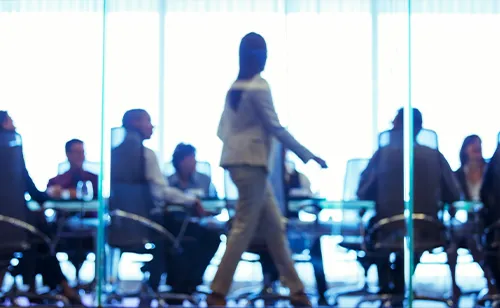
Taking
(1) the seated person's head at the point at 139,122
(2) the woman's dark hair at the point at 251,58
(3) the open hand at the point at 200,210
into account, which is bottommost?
(3) the open hand at the point at 200,210

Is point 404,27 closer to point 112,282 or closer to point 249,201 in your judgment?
point 249,201

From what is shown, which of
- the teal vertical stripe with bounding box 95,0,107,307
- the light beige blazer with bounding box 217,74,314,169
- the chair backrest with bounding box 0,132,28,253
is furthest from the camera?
the chair backrest with bounding box 0,132,28,253

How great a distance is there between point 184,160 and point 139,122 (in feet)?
1.05

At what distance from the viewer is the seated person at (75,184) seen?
16.9 feet

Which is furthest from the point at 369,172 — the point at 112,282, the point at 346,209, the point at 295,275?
the point at 112,282

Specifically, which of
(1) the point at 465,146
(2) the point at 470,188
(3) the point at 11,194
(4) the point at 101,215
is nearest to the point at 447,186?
(2) the point at 470,188

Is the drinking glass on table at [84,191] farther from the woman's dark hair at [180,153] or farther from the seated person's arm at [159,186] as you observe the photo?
the woman's dark hair at [180,153]

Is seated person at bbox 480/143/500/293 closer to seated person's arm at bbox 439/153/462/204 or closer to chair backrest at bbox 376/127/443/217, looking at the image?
seated person's arm at bbox 439/153/462/204

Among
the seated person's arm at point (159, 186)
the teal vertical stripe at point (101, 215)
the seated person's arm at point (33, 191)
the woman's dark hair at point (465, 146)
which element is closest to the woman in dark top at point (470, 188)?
the woman's dark hair at point (465, 146)

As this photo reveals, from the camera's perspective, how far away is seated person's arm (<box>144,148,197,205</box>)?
5066 millimetres

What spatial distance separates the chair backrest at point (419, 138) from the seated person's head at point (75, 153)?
164 cm

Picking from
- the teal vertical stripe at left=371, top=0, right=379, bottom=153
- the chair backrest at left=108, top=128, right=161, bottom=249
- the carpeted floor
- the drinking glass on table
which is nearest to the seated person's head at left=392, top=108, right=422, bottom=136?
the teal vertical stripe at left=371, top=0, right=379, bottom=153

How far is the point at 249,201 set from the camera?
4.97 meters

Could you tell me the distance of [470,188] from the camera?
5.13m
